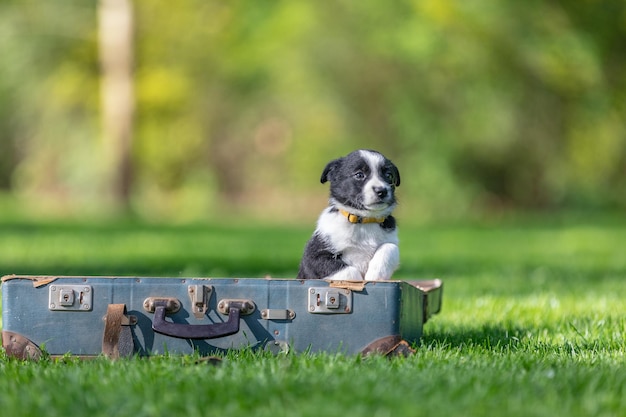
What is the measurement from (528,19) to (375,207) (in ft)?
55.6

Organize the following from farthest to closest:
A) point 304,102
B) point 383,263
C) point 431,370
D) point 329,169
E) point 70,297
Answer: point 304,102 < point 329,169 < point 383,263 < point 70,297 < point 431,370

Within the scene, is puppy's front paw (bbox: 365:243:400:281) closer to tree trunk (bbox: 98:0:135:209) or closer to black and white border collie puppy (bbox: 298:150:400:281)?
black and white border collie puppy (bbox: 298:150:400:281)

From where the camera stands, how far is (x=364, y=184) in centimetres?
510

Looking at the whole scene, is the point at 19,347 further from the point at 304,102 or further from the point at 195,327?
the point at 304,102

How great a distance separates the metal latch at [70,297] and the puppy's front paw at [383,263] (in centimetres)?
147

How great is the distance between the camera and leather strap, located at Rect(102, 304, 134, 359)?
Answer: 4.51 m

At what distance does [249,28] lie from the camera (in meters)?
31.2

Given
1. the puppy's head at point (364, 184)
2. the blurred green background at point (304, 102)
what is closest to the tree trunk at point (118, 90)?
the blurred green background at point (304, 102)

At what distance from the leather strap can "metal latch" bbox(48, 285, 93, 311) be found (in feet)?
0.44

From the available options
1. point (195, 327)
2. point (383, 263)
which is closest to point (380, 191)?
point (383, 263)

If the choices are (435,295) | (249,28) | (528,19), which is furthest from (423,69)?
(435,295)

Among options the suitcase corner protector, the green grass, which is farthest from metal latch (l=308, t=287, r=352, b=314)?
the suitcase corner protector

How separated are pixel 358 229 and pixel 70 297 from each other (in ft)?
5.18

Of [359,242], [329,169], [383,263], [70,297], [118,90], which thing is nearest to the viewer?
[70,297]
